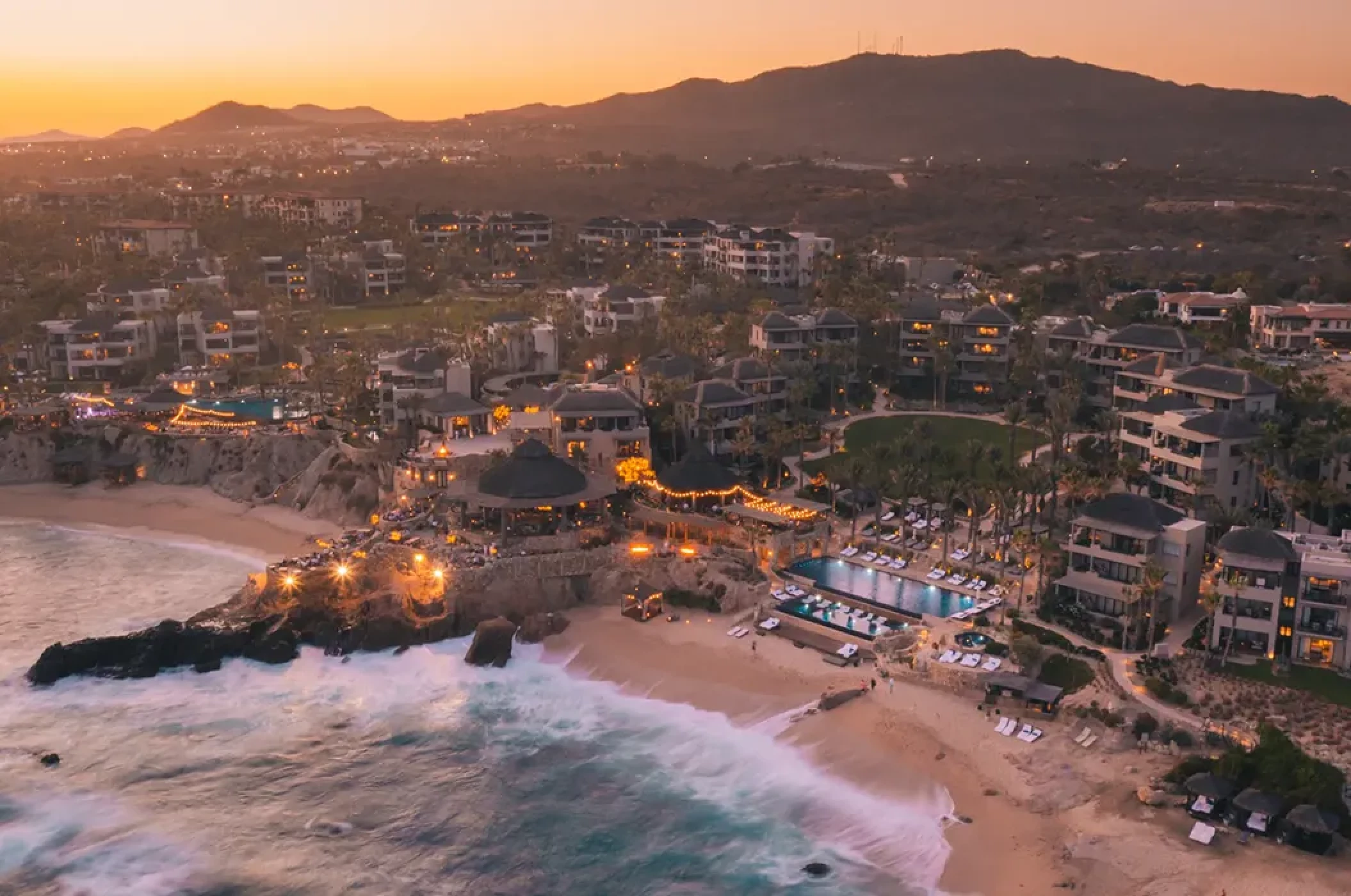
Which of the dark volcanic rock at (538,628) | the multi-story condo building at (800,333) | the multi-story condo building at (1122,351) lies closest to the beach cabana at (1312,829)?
the dark volcanic rock at (538,628)

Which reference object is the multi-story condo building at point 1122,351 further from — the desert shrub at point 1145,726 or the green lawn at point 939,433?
the desert shrub at point 1145,726

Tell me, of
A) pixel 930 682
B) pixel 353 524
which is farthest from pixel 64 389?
pixel 930 682

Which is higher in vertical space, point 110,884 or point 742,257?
point 742,257

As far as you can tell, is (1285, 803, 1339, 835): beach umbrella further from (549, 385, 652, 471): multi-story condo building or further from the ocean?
(549, 385, 652, 471): multi-story condo building

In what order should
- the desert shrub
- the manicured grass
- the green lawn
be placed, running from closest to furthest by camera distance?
the desert shrub → the manicured grass → the green lawn

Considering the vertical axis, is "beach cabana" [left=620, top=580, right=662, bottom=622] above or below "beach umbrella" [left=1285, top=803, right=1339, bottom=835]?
below

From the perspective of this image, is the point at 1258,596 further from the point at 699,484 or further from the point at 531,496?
the point at 531,496

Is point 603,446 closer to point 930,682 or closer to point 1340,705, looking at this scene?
point 930,682

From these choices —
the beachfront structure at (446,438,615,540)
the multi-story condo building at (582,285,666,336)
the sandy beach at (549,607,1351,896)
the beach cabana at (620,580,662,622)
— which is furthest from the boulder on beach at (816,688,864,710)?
the multi-story condo building at (582,285,666,336)
